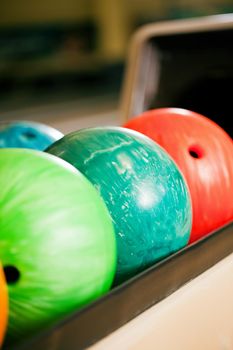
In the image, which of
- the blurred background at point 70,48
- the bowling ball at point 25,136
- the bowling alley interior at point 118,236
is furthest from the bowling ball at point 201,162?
the blurred background at point 70,48

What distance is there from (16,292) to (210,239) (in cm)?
35

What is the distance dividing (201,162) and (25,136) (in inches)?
16.6

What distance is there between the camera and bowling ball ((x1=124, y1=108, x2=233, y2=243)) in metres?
0.91

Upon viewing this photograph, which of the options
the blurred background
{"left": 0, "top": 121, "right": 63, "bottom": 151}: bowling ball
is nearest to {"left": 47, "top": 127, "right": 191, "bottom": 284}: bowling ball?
{"left": 0, "top": 121, "right": 63, "bottom": 151}: bowling ball

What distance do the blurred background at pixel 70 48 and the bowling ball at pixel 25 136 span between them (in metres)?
3.79

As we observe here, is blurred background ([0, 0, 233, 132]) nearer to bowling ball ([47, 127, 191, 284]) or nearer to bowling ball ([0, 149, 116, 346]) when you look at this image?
bowling ball ([47, 127, 191, 284])

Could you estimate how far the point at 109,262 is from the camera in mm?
697

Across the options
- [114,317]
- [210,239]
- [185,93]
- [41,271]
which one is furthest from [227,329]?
[185,93]

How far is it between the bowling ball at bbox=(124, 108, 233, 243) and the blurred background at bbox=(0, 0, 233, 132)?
12.9ft

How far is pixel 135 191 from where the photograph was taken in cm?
79

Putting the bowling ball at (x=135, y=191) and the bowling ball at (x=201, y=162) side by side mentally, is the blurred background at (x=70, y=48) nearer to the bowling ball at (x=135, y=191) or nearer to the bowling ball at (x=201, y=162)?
the bowling ball at (x=201, y=162)

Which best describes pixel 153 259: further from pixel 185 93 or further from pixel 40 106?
pixel 40 106

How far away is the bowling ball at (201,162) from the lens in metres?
0.91

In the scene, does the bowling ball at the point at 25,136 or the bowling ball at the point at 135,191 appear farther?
the bowling ball at the point at 25,136
